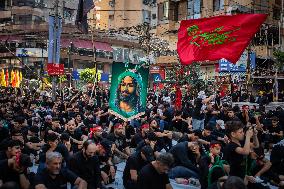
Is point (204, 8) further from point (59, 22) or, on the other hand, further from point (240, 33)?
point (240, 33)

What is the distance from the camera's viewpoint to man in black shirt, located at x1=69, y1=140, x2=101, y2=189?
641cm

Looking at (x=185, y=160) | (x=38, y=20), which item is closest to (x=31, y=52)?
(x=38, y=20)

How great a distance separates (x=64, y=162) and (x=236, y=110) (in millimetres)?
9727

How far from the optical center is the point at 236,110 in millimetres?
15648

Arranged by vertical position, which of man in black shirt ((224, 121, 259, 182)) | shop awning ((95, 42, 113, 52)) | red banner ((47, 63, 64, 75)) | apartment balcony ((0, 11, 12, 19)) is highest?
apartment balcony ((0, 11, 12, 19))

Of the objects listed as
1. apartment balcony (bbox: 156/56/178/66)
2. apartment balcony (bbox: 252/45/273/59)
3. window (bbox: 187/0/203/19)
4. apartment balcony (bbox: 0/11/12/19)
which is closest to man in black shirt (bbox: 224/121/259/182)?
apartment balcony (bbox: 252/45/273/59)

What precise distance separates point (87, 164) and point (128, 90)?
274 centimetres

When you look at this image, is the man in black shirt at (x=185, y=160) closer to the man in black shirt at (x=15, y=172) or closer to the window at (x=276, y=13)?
the man in black shirt at (x=15, y=172)

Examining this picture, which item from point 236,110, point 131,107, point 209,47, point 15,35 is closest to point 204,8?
point 15,35

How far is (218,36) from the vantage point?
10445 mm

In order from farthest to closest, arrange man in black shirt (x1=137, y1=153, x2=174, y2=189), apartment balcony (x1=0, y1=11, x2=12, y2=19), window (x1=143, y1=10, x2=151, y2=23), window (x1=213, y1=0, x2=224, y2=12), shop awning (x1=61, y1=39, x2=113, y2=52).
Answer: window (x1=143, y1=10, x2=151, y2=23) → apartment balcony (x1=0, y1=11, x2=12, y2=19) → shop awning (x1=61, y1=39, x2=113, y2=52) → window (x1=213, y1=0, x2=224, y2=12) → man in black shirt (x1=137, y1=153, x2=174, y2=189)

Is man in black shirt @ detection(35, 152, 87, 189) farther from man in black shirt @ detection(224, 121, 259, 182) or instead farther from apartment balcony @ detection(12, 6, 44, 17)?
apartment balcony @ detection(12, 6, 44, 17)

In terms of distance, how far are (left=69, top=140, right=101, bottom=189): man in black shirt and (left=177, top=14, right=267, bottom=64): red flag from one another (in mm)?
4854

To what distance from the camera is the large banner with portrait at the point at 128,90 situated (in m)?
8.66
